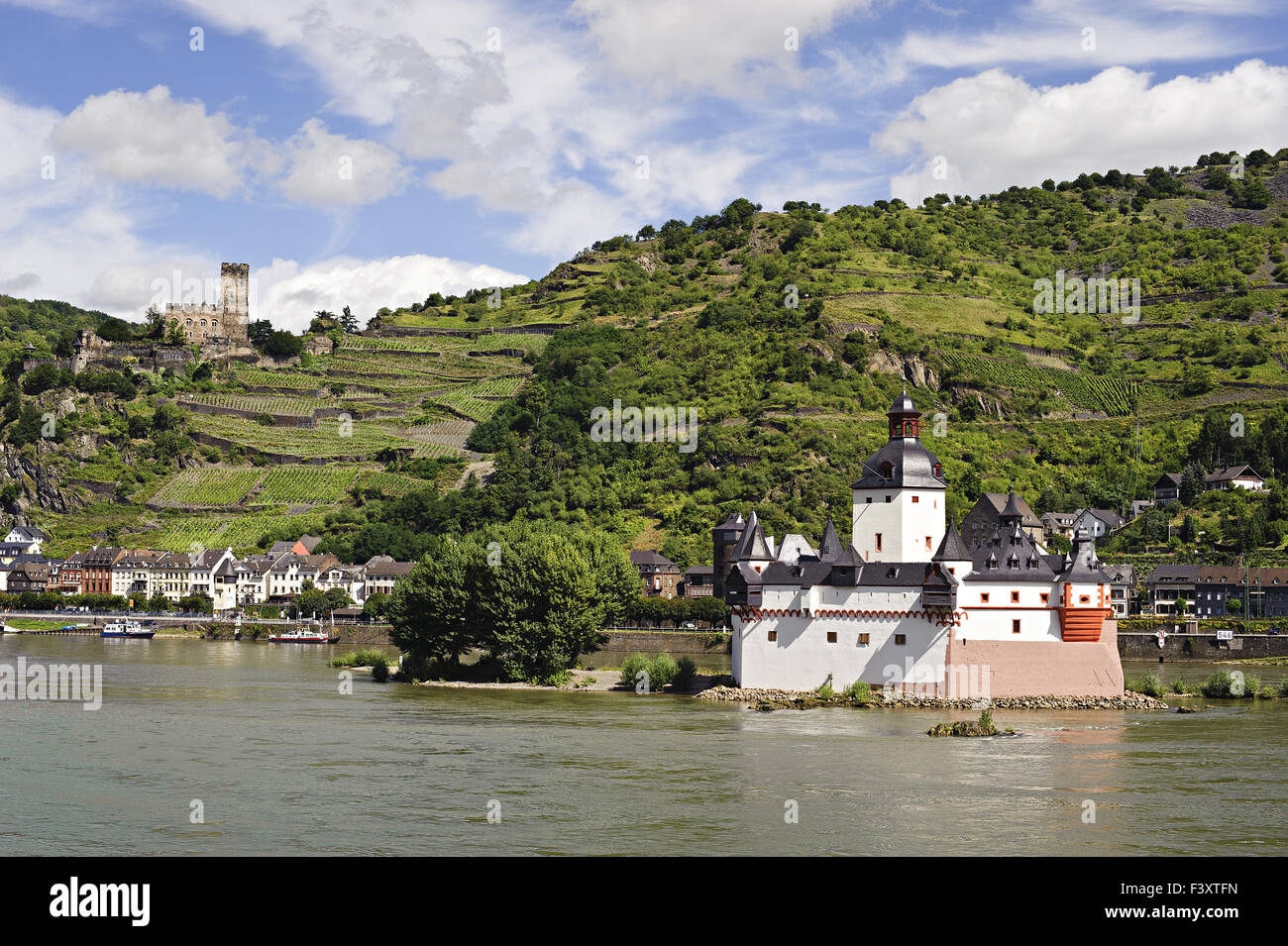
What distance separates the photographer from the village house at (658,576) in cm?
12281

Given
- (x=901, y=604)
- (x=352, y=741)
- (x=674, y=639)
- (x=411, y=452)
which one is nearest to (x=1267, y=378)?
(x=674, y=639)

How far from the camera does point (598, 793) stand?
1588 inches

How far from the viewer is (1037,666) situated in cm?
6122

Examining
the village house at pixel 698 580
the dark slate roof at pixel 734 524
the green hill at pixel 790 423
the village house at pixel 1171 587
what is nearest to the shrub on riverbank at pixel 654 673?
the dark slate roof at pixel 734 524

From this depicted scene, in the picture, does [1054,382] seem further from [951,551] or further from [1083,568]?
[951,551]

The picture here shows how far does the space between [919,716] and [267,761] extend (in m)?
25.0

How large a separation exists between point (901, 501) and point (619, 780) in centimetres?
2642

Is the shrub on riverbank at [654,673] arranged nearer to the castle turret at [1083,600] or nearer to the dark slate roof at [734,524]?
the castle turret at [1083,600]

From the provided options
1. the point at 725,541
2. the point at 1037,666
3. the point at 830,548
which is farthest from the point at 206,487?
the point at 1037,666

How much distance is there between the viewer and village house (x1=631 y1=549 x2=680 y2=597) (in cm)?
12281
